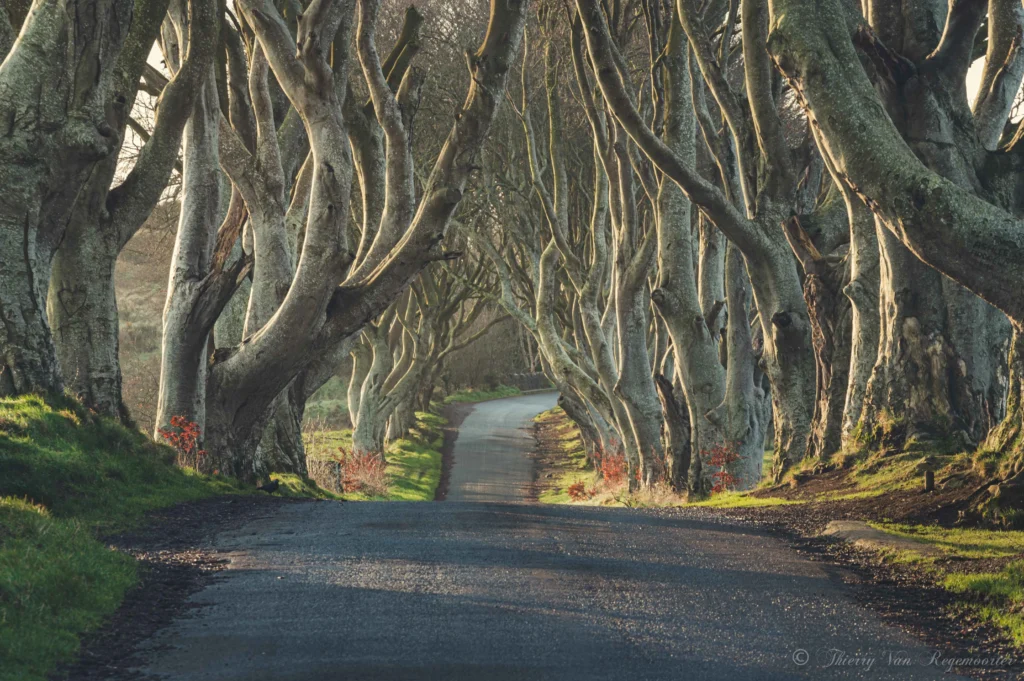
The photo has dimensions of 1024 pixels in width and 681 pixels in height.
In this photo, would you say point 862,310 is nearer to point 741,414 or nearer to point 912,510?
point 912,510

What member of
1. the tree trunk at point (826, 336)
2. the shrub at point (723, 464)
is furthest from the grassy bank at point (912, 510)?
the shrub at point (723, 464)

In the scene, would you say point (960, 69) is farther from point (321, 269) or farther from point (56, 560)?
point (56, 560)

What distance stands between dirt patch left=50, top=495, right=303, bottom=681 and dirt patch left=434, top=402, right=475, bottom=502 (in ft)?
41.1

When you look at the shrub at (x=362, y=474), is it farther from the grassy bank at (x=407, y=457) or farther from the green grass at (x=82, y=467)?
the green grass at (x=82, y=467)

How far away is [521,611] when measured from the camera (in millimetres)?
6152

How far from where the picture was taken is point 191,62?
12.2 meters

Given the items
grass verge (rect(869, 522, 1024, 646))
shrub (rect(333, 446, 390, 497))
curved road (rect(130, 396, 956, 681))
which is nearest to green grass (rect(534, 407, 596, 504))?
shrub (rect(333, 446, 390, 497))

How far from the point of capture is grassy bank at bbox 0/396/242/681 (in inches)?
220

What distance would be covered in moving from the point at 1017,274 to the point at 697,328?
8.03 metres

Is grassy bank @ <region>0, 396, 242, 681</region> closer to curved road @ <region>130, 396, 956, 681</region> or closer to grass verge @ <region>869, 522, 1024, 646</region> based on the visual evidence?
curved road @ <region>130, 396, 956, 681</region>

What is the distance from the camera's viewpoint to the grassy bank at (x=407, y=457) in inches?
963

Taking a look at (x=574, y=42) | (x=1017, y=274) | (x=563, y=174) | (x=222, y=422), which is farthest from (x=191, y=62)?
(x=563, y=174)

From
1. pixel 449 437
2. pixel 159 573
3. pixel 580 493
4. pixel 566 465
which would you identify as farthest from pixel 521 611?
pixel 449 437

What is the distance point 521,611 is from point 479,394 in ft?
172
